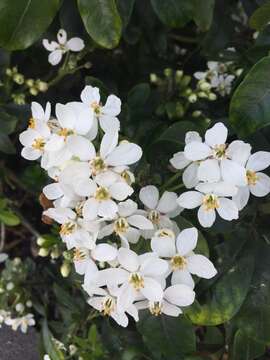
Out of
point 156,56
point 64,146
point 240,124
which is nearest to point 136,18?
point 156,56

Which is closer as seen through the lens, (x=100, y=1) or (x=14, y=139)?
(x=100, y=1)

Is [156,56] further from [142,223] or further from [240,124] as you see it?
[142,223]

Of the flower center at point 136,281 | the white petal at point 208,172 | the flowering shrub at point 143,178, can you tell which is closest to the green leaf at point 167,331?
the flowering shrub at point 143,178

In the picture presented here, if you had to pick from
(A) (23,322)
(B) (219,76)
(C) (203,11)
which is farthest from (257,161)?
(A) (23,322)

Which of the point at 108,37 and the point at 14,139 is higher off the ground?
the point at 108,37

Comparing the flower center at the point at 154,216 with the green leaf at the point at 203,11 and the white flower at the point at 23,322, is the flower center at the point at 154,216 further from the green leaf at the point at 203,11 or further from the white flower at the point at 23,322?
the white flower at the point at 23,322

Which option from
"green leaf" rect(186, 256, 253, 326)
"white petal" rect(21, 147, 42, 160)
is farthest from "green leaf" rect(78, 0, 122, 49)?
"green leaf" rect(186, 256, 253, 326)

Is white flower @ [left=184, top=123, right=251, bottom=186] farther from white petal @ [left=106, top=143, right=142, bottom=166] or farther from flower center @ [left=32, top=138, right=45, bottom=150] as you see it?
flower center @ [left=32, top=138, right=45, bottom=150]
